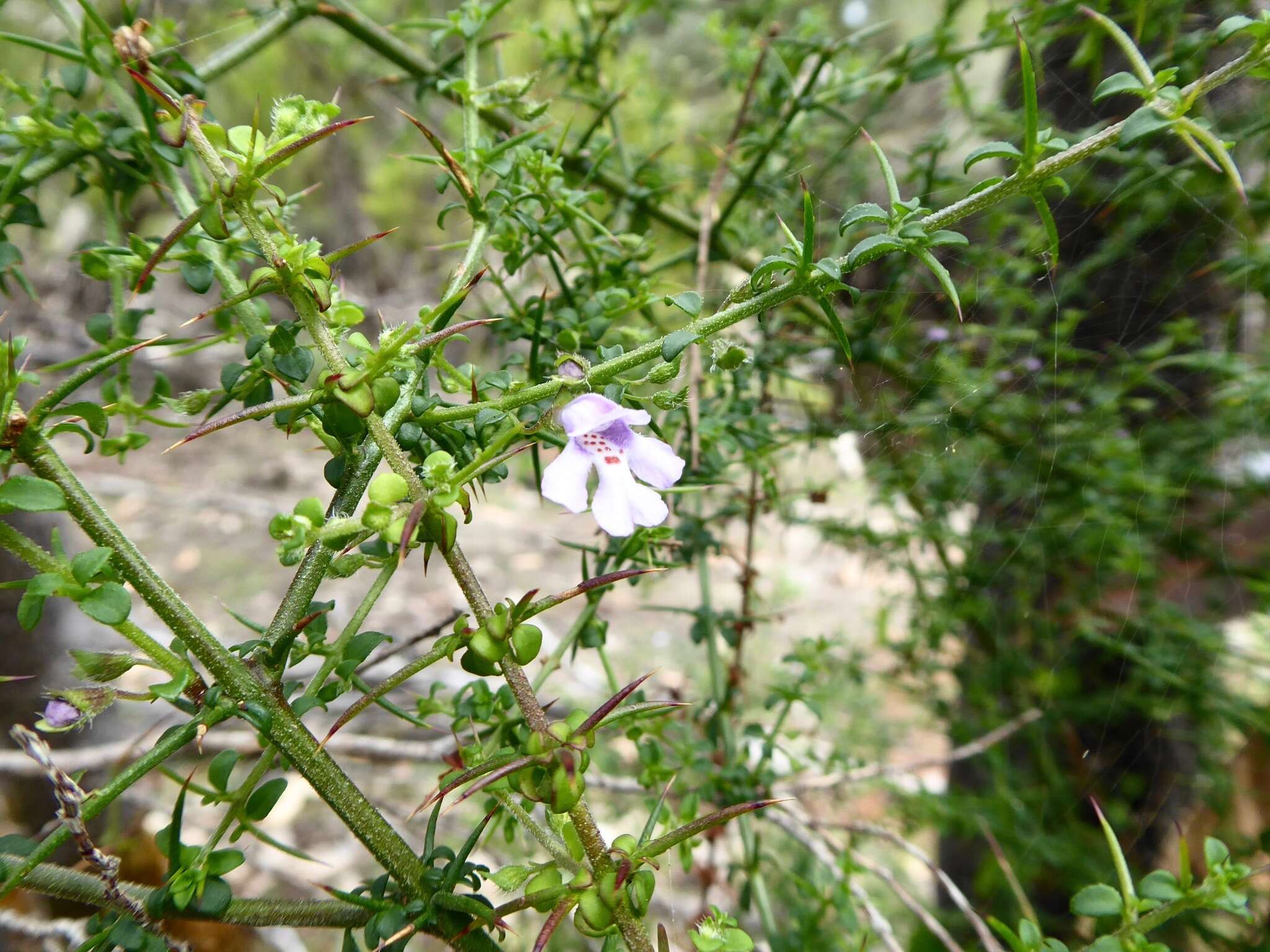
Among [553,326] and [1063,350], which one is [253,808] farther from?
[1063,350]

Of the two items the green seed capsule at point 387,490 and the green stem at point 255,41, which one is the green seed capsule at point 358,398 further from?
the green stem at point 255,41

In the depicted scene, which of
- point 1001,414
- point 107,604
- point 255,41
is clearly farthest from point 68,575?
point 1001,414

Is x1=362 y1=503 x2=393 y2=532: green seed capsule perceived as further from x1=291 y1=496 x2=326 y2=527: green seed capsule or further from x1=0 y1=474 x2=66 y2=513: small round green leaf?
x1=0 y1=474 x2=66 y2=513: small round green leaf

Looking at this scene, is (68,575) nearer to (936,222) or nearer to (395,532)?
(395,532)

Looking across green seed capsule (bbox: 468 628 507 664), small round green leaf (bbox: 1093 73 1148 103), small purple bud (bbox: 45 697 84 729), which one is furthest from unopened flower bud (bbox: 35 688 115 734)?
small round green leaf (bbox: 1093 73 1148 103)

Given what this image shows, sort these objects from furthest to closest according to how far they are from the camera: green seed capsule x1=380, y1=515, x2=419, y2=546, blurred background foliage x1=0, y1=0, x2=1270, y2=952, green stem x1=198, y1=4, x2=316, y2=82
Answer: blurred background foliage x1=0, y1=0, x2=1270, y2=952, green stem x1=198, y1=4, x2=316, y2=82, green seed capsule x1=380, y1=515, x2=419, y2=546
